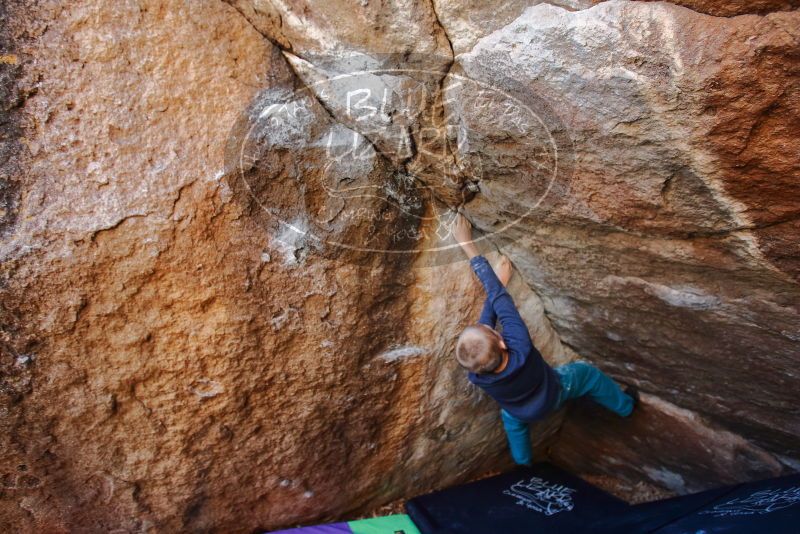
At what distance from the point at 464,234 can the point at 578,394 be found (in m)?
0.99

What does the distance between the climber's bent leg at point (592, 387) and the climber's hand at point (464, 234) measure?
0.74 m

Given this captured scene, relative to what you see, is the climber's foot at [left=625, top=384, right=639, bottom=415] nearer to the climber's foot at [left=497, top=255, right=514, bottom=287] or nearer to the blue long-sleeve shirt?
the blue long-sleeve shirt

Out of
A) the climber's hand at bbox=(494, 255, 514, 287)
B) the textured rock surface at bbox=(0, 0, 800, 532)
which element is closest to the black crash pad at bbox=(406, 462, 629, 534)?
the textured rock surface at bbox=(0, 0, 800, 532)

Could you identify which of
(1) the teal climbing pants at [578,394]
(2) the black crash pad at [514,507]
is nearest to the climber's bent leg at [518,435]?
(1) the teal climbing pants at [578,394]

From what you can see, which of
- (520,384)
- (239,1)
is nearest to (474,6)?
(239,1)

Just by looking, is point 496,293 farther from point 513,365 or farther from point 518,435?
point 518,435

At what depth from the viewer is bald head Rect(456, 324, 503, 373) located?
194cm

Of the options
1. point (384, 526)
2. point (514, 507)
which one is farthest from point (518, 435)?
point (384, 526)

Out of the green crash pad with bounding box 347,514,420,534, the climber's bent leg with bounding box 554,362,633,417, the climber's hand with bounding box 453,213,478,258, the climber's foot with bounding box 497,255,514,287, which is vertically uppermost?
the climber's hand with bounding box 453,213,478,258

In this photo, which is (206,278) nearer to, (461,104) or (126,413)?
(126,413)

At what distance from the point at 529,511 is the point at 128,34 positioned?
2310 mm

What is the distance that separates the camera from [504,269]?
86.9 inches

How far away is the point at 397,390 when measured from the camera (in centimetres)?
217

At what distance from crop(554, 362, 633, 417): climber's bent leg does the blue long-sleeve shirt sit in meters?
0.22
